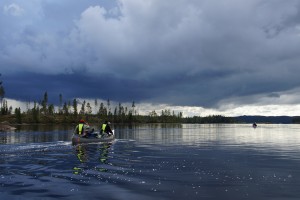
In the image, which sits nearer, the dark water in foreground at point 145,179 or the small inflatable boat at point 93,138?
the dark water in foreground at point 145,179

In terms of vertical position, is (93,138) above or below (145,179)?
above

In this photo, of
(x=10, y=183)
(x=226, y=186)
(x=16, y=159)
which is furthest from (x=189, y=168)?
(x=16, y=159)

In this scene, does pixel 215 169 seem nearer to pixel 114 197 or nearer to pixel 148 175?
pixel 148 175

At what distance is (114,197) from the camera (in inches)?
663

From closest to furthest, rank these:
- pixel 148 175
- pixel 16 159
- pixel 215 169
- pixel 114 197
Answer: pixel 114 197 < pixel 148 175 < pixel 215 169 < pixel 16 159

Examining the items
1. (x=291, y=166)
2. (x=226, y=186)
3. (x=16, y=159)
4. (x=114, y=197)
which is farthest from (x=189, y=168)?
(x=16, y=159)

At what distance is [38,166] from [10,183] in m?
6.78

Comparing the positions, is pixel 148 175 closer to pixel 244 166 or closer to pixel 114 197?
pixel 114 197

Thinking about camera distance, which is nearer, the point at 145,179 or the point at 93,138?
the point at 145,179

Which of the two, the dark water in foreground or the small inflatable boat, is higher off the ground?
the small inflatable boat

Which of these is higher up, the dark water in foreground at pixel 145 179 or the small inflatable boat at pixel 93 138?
the small inflatable boat at pixel 93 138

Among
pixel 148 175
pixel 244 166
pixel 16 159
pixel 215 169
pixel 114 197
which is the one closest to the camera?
pixel 114 197

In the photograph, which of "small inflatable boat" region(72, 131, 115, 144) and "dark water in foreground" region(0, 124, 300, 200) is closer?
"dark water in foreground" region(0, 124, 300, 200)

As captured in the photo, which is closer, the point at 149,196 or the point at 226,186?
the point at 149,196
